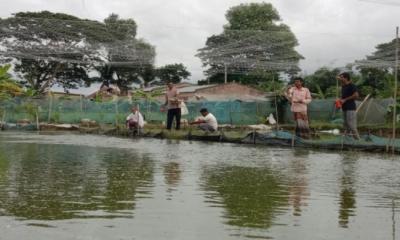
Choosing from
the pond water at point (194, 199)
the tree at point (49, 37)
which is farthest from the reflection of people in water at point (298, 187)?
the tree at point (49, 37)

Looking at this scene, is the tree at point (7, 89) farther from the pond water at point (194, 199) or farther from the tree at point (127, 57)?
the pond water at point (194, 199)

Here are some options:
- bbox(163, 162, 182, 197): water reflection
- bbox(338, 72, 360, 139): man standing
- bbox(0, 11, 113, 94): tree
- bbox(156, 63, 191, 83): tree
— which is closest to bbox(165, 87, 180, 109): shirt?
bbox(338, 72, 360, 139): man standing

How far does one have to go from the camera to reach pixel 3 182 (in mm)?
5691

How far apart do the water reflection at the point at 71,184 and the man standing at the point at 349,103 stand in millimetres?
4809

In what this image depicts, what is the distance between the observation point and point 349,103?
1201cm

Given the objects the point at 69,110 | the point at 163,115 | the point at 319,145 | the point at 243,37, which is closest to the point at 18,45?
the point at 69,110

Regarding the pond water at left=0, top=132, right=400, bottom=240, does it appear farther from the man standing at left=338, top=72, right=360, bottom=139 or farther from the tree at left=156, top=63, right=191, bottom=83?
the tree at left=156, top=63, right=191, bottom=83

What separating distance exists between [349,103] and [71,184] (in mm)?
7631

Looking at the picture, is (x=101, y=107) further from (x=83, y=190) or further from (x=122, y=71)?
(x=122, y=71)

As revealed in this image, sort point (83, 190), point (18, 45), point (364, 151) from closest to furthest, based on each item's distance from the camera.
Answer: point (83, 190), point (364, 151), point (18, 45)

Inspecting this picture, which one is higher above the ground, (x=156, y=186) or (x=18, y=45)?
(x=18, y=45)

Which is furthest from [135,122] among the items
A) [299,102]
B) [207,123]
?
[299,102]

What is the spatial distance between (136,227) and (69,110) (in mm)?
25740

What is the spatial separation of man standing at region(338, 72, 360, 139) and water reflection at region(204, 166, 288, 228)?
4872 mm
